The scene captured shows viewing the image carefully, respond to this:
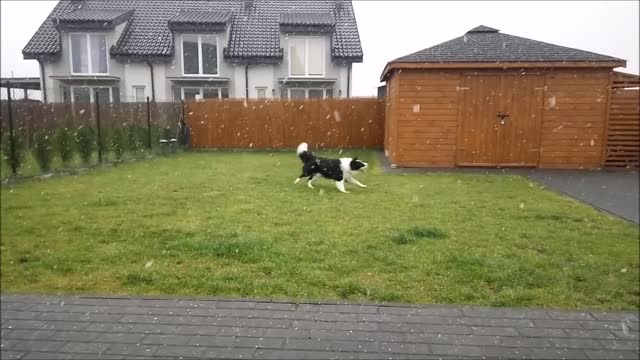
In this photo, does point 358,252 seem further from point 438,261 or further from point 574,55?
point 574,55


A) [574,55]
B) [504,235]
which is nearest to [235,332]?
[504,235]

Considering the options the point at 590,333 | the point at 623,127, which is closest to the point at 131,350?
the point at 590,333

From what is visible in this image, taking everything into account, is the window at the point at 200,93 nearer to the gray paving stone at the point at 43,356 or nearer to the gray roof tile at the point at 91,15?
the gray roof tile at the point at 91,15

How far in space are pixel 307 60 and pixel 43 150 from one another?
16.8 meters

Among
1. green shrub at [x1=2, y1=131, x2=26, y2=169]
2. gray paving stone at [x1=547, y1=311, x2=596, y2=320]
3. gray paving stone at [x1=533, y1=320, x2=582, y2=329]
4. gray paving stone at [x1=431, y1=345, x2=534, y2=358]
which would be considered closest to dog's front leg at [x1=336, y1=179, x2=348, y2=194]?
gray paving stone at [x1=547, y1=311, x2=596, y2=320]

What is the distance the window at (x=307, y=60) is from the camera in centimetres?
1628

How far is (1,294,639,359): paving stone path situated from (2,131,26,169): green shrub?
946 mm

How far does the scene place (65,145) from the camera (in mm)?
1168

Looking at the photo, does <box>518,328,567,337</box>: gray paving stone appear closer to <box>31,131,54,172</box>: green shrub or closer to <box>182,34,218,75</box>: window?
<box>31,131,54,172</box>: green shrub

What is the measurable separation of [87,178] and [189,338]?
3.56 feet

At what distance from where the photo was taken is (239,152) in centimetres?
1445

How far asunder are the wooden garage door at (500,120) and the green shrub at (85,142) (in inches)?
364

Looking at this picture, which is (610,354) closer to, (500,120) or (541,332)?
(541,332)

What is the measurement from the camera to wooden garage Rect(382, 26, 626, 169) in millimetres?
9484
